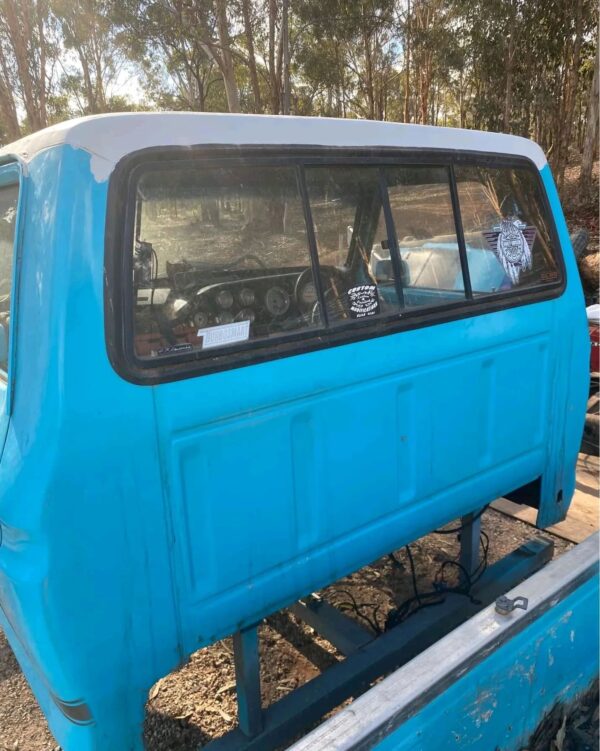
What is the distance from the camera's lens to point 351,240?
7.06 ft

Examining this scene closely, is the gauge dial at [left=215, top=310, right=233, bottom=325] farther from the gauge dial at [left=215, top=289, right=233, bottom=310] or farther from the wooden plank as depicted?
the wooden plank

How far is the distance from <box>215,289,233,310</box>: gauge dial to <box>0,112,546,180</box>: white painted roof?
1.41ft

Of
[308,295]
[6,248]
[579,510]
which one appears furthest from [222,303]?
[579,510]

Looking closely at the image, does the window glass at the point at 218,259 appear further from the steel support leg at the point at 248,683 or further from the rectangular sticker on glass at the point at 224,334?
the steel support leg at the point at 248,683

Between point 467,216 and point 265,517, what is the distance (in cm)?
145

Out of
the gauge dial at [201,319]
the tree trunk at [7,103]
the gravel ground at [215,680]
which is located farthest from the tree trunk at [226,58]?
the gauge dial at [201,319]

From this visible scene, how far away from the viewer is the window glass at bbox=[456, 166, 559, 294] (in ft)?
8.01

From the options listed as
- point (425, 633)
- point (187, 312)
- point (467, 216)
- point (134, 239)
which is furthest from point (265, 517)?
point (467, 216)

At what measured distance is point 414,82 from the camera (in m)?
21.8

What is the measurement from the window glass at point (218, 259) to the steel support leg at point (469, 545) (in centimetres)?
152

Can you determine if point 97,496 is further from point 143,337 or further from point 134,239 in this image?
point 134,239

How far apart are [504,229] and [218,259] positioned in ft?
4.43

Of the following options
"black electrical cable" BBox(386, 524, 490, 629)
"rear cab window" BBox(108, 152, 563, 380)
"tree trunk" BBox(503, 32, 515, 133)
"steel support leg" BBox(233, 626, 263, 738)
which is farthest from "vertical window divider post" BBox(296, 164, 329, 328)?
"tree trunk" BBox(503, 32, 515, 133)

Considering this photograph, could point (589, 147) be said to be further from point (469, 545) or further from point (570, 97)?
point (469, 545)
